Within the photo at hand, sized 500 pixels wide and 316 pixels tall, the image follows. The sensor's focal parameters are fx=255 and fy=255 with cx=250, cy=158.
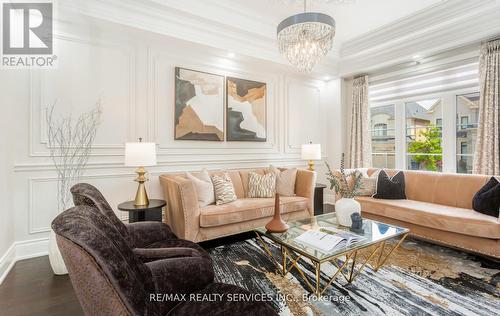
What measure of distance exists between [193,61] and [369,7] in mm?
2607

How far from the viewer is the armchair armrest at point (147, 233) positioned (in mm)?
1941

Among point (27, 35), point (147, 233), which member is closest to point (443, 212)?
point (147, 233)

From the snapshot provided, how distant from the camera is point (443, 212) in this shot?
284cm

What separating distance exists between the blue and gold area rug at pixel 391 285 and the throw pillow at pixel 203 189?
0.65m

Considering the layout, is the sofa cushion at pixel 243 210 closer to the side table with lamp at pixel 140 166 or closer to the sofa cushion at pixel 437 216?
the side table with lamp at pixel 140 166

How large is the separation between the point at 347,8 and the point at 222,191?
309 centimetres

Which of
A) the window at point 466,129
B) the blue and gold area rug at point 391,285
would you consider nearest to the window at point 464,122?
the window at point 466,129

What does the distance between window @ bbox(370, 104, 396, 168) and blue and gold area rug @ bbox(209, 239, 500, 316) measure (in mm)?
2223

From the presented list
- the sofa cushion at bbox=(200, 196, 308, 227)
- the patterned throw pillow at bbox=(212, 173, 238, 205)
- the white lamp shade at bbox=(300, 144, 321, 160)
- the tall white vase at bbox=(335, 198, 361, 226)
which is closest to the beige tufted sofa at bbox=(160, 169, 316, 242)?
the sofa cushion at bbox=(200, 196, 308, 227)

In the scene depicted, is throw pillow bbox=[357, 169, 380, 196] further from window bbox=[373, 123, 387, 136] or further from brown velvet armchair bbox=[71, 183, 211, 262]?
brown velvet armchair bbox=[71, 183, 211, 262]

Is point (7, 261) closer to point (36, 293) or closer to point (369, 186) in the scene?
point (36, 293)

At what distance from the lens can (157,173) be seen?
3.52m

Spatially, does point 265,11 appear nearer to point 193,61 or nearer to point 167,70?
point 193,61

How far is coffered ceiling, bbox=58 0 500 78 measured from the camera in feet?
10.0
